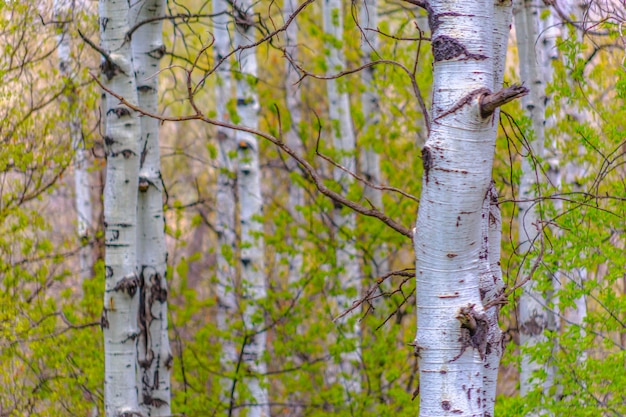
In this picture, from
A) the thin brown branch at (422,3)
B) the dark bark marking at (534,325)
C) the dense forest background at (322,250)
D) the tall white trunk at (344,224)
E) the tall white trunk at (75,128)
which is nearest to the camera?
the thin brown branch at (422,3)

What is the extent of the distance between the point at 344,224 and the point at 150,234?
129 inches

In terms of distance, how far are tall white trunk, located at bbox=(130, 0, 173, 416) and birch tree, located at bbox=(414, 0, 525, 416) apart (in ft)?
9.75

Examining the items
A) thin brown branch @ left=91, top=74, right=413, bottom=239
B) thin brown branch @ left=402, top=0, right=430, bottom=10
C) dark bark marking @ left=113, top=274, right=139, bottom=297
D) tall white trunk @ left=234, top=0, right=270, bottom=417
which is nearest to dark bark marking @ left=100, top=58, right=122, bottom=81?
dark bark marking @ left=113, top=274, right=139, bottom=297

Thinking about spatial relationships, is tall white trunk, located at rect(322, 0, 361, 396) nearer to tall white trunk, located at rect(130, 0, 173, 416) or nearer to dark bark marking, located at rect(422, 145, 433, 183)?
tall white trunk, located at rect(130, 0, 173, 416)

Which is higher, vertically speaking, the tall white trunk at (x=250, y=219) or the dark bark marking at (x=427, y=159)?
the tall white trunk at (x=250, y=219)

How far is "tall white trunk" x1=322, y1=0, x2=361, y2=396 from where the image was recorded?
7387 mm

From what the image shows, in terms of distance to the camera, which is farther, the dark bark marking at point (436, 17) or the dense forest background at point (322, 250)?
the dense forest background at point (322, 250)

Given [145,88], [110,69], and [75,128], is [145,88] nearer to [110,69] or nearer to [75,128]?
[110,69]

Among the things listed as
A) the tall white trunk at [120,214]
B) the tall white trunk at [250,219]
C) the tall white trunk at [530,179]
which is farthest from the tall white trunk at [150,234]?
the tall white trunk at [530,179]

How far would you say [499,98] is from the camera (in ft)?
6.55

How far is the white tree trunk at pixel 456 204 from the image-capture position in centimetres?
213

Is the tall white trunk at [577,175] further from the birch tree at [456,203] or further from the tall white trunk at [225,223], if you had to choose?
the birch tree at [456,203]

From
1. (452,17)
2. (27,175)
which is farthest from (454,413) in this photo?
(27,175)

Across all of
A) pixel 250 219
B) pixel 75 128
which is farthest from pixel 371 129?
pixel 75 128
